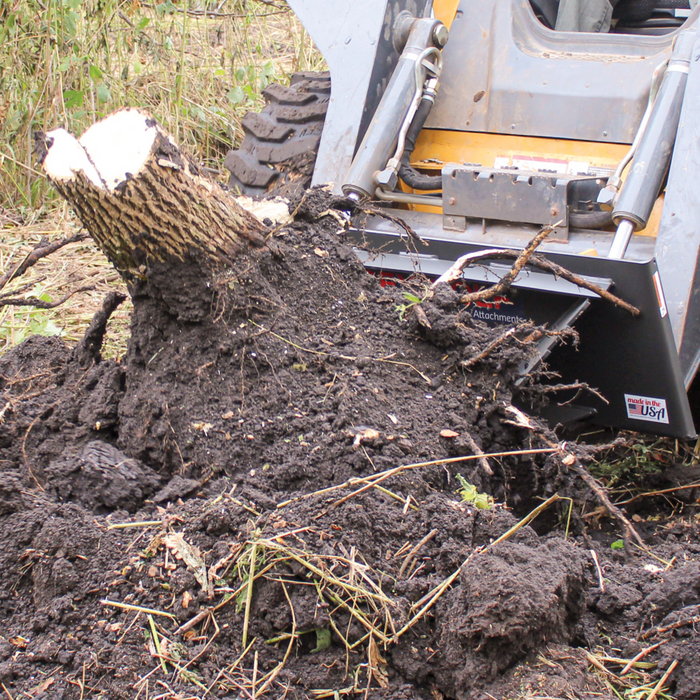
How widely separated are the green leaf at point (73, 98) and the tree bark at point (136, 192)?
338 centimetres

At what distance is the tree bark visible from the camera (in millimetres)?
1658

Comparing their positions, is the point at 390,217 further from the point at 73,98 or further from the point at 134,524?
the point at 73,98

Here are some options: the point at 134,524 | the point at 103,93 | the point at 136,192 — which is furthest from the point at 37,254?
the point at 103,93

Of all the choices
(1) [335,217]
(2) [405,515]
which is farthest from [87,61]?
(2) [405,515]

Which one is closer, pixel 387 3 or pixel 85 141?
pixel 85 141

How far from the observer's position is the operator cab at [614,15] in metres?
3.33

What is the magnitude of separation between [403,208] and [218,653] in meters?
1.93

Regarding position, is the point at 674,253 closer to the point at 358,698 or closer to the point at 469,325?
the point at 469,325

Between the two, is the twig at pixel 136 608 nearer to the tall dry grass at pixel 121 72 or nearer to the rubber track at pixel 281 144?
the rubber track at pixel 281 144

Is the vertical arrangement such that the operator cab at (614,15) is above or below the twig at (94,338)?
above

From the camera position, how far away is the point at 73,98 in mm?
4824

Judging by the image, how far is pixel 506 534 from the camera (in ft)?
5.34

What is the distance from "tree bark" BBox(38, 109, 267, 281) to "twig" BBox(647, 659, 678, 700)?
1316 millimetres

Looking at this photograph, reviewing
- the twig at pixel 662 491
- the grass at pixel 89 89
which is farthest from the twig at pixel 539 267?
the grass at pixel 89 89
